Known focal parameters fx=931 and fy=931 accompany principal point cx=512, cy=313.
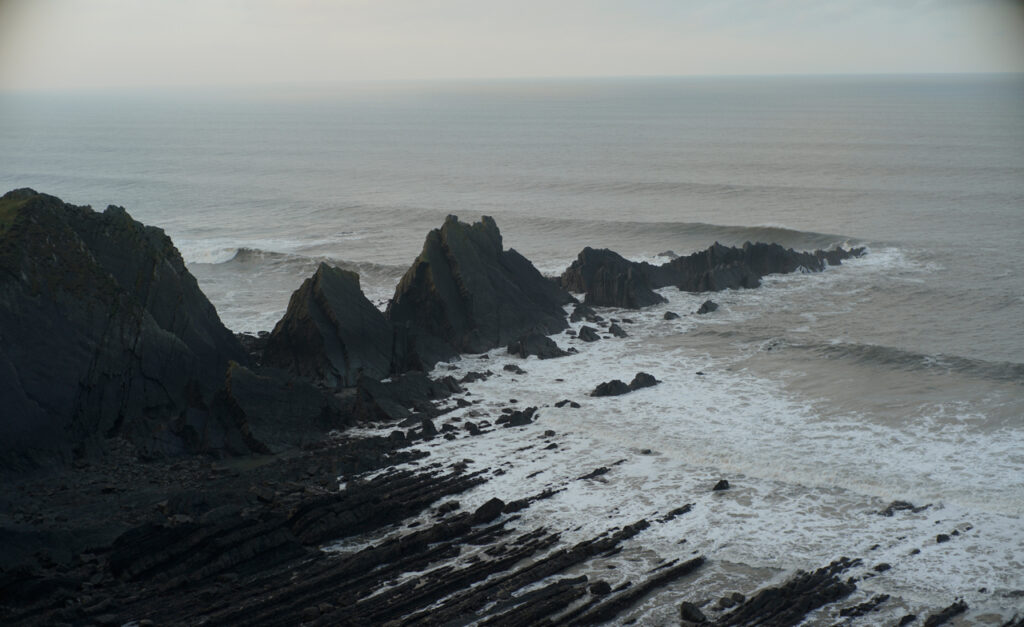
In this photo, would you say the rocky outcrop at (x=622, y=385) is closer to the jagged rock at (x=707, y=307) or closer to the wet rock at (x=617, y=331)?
the wet rock at (x=617, y=331)

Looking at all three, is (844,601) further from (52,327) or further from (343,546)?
(52,327)

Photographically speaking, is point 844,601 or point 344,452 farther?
point 344,452

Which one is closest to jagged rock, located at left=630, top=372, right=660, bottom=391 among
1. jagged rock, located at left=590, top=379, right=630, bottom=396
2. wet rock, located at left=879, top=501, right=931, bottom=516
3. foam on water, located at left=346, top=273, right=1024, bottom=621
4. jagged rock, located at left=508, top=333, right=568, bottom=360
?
jagged rock, located at left=590, top=379, right=630, bottom=396

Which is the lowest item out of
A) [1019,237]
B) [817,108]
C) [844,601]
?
[844,601]

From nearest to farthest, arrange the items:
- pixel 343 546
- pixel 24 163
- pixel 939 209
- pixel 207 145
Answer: pixel 343 546
pixel 939 209
pixel 24 163
pixel 207 145

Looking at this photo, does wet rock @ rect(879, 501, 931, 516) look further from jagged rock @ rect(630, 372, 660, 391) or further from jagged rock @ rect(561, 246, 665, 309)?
jagged rock @ rect(561, 246, 665, 309)

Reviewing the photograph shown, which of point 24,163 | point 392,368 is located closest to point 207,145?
point 24,163
